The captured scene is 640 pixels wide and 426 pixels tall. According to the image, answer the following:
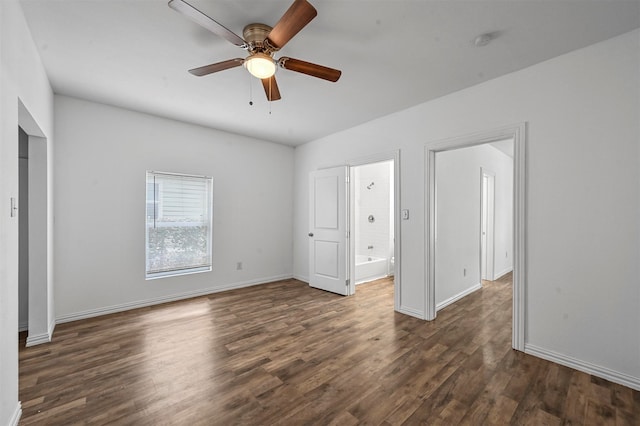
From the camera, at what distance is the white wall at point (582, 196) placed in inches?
83.5

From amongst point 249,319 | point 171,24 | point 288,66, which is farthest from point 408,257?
point 171,24

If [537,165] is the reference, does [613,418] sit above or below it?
below

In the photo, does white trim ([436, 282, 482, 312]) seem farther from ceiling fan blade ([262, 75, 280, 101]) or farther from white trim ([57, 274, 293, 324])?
ceiling fan blade ([262, 75, 280, 101])

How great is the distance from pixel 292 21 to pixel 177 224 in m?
3.57

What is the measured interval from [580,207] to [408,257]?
174 cm

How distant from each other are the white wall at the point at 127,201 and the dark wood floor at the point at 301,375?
1.52 feet

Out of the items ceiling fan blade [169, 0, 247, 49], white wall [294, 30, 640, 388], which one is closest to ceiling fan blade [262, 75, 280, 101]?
ceiling fan blade [169, 0, 247, 49]

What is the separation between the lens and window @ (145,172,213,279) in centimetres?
404

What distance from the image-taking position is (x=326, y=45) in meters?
2.32

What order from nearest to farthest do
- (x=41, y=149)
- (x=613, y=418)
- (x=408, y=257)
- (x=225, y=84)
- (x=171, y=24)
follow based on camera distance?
(x=613, y=418), (x=171, y=24), (x=41, y=149), (x=225, y=84), (x=408, y=257)

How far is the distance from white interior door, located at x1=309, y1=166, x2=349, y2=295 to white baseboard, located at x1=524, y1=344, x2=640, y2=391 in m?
2.47

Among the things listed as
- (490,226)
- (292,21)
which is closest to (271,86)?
(292,21)

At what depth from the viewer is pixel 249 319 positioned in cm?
344

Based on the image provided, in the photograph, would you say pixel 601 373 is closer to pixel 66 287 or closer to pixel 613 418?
pixel 613 418
